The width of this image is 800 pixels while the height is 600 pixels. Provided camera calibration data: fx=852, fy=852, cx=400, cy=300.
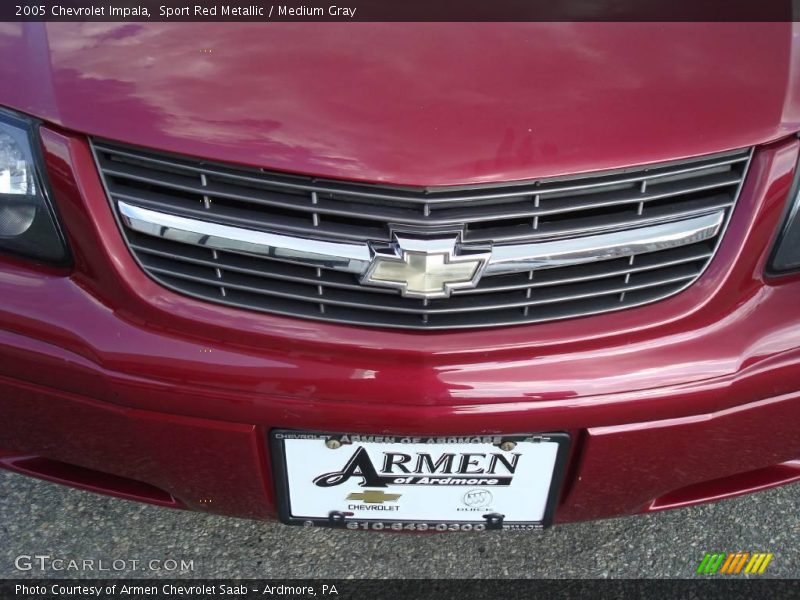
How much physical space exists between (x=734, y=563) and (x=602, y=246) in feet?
3.52

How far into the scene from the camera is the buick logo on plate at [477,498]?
1.61 metres

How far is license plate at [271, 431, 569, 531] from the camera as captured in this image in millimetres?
1508

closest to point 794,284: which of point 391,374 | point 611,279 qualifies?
point 611,279

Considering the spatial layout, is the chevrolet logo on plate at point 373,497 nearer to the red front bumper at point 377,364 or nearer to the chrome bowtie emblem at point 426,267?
the red front bumper at point 377,364

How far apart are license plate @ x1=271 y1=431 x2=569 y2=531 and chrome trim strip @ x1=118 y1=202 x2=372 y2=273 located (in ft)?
1.02

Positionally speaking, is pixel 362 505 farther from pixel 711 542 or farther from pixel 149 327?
pixel 711 542

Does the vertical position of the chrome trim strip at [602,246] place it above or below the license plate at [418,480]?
above

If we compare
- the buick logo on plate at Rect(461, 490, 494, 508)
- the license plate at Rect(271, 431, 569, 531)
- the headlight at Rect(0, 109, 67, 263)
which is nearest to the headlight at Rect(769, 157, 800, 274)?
the license plate at Rect(271, 431, 569, 531)

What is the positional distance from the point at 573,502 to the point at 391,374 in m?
0.47

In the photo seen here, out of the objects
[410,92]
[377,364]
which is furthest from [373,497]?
[410,92]

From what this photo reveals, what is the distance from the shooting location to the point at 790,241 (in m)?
1.50

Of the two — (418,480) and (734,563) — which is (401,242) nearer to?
(418,480)

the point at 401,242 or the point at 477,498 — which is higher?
the point at 401,242

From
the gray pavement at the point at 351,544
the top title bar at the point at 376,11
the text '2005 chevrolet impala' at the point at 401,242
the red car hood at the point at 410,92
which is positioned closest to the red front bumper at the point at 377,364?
the text '2005 chevrolet impala' at the point at 401,242
